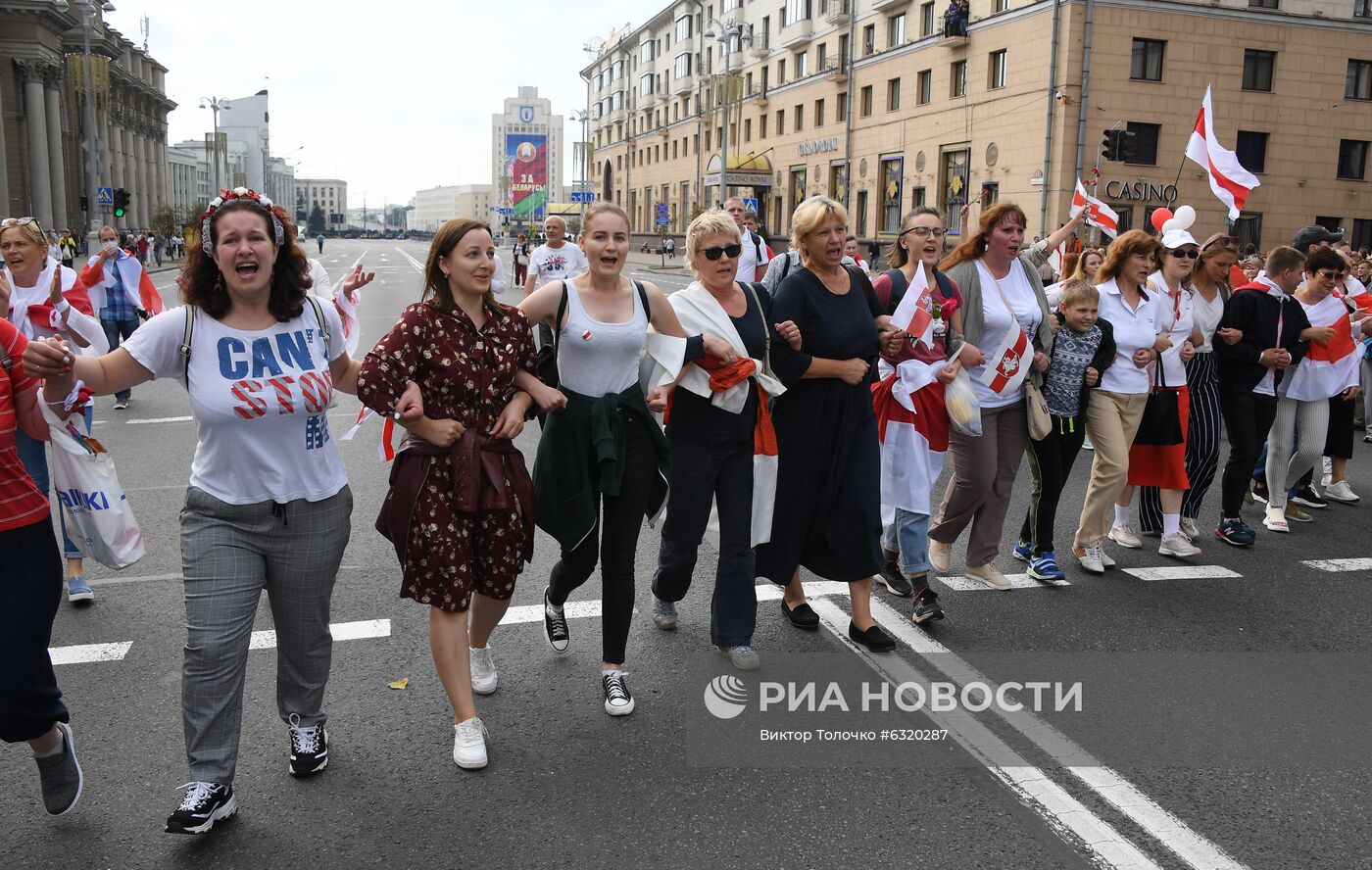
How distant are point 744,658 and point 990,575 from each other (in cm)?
191

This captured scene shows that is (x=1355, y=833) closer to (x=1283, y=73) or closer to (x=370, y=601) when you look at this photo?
(x=370, y=601)

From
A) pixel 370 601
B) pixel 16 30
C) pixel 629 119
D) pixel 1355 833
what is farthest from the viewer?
pixel 629 119

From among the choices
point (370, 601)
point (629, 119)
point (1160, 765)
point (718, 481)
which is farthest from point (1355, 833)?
point (629, 119)

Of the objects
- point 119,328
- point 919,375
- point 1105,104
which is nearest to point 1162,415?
point 919,375

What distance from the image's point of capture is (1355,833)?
335cm

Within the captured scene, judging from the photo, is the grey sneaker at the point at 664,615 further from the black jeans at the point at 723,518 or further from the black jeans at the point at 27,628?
the black jeans at the point at 27,628

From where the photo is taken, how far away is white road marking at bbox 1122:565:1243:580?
6230 mm

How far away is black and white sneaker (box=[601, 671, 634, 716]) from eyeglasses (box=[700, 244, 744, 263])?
1.75m

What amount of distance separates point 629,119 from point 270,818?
305 ft

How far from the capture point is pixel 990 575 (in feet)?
19.6

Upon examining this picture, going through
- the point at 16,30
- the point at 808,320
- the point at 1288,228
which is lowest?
the point at 808,320

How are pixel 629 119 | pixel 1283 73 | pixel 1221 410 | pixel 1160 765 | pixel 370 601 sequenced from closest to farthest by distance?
pixel 1160 765 → pixel 370 601 → pixel 1221 410 → pixel 1283 73 → pixel 629 119

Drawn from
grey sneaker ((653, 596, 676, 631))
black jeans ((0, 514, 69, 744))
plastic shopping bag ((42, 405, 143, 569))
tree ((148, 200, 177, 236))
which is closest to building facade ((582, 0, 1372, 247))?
grey sneaker ((653, 596, 676, 631))

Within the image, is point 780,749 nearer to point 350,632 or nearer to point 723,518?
point 723,518
